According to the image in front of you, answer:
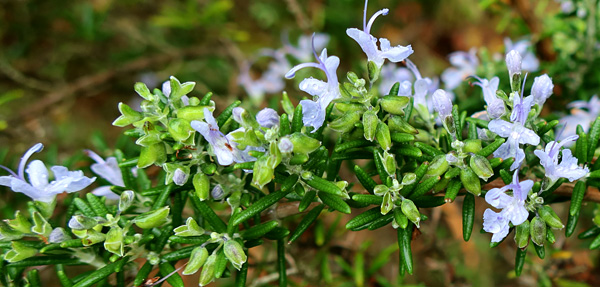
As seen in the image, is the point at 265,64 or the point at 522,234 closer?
the point at 522,234

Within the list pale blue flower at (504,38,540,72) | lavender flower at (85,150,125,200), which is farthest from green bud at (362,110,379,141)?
pale blue flower at (504,38,540,72)

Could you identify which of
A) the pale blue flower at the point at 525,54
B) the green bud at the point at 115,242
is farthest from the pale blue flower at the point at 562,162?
the green bud at the point at 115,242

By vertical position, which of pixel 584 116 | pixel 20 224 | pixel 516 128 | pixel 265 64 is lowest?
pixel 265 64

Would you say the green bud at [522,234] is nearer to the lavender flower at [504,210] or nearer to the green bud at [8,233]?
the lavender flower at [504,210]

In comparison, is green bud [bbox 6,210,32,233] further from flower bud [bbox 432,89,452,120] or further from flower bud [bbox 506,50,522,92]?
flower bud [bbox 506,50,522,92]

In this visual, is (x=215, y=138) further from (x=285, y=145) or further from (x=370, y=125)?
(x=370, y=125)

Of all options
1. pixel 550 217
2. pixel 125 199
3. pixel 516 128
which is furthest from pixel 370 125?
pixel 125 199

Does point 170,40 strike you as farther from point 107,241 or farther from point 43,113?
point 107,241
